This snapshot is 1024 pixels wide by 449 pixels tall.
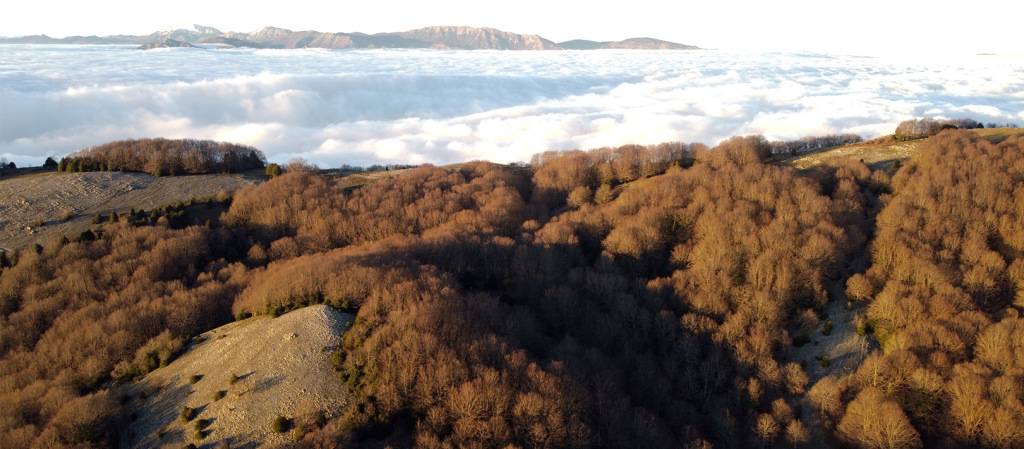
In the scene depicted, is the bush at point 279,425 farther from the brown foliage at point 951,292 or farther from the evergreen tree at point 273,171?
the evergreen tree at point 273,171

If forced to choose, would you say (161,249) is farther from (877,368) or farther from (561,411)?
(877,368)

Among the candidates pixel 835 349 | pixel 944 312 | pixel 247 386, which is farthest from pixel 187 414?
pixel 944 312

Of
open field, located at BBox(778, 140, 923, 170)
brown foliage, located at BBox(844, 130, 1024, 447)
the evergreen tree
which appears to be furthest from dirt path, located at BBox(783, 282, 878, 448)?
the evergreen tree

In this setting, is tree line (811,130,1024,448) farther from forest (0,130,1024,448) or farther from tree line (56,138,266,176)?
tree line (56,138,266,176)

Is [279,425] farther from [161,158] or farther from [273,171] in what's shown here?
[161,158]

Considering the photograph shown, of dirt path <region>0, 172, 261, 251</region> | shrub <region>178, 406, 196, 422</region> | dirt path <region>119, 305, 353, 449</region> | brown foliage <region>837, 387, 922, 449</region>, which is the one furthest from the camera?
dirt path <region>0, 172, 261, 251</region>

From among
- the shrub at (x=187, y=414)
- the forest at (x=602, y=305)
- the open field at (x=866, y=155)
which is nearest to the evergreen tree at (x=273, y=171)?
the forest at (x=602, y=305)
